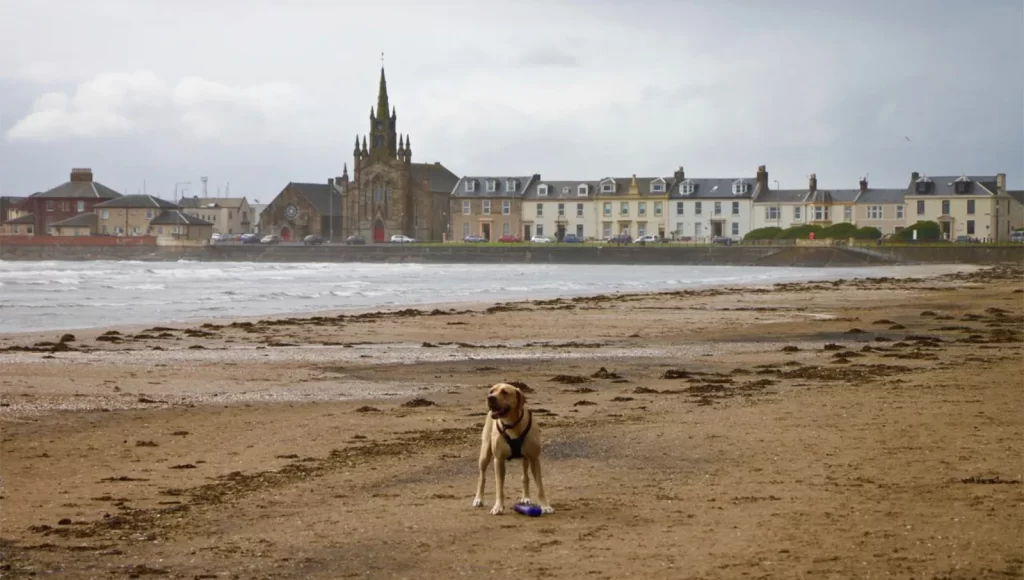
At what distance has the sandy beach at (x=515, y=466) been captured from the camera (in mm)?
7840

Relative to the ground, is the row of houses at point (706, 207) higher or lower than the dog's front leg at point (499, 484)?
higher

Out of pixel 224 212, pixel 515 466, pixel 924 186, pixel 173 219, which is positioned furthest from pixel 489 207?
pixel 515 466

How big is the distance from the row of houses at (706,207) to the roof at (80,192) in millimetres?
43054

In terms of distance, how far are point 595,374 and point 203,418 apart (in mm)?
6152

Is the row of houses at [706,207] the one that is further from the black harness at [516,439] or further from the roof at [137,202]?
the black harness at [516,439]

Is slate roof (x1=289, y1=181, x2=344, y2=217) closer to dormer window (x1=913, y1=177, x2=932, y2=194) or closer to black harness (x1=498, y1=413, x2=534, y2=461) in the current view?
dormer window (x1=913, y1=177, x2=932, y2=194)

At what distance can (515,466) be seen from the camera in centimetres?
1070

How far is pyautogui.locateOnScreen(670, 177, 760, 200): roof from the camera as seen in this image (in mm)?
124250

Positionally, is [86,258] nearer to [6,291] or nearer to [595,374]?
[6,291]

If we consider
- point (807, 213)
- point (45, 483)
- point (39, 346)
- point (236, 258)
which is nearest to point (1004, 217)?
point (807, 213)

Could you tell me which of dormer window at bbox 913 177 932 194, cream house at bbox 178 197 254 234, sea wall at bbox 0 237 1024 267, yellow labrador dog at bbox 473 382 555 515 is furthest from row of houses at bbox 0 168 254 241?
yellow labrador dog at bbox 473 382 555 515

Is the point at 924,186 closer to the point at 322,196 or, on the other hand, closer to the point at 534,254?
the point at 534,254

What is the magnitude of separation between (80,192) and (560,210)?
185ft

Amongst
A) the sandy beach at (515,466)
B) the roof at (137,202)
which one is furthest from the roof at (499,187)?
the sandy beach at (515,466)
